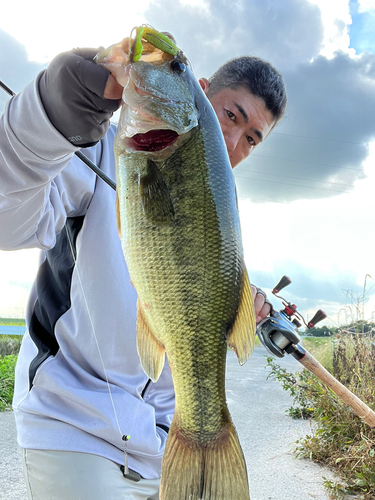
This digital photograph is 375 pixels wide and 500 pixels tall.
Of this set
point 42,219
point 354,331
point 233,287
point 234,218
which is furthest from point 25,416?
point 354,331

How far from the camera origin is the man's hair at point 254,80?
→ 2934 millimetres

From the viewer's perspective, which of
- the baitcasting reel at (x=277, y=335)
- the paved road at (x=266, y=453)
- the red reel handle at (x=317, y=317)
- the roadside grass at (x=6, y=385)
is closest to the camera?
the baitcasting reel at (x=277, y=335)

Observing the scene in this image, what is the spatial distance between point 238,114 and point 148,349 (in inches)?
79.9

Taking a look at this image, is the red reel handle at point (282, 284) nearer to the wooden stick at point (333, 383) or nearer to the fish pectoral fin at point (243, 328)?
the wooden stick at point (333, 383)

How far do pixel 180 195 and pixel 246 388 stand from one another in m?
8.96

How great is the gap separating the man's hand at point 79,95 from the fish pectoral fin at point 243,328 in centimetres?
70

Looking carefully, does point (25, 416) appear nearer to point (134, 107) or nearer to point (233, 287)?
point (233, 287)

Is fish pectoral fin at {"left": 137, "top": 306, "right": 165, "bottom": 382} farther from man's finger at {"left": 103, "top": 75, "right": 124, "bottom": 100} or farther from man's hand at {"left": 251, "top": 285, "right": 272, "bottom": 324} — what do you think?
man's hand at {"left": 251, "top": 285, "right": 272, "bottom": 324}

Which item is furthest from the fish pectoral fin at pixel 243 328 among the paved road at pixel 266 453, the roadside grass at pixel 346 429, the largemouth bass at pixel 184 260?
the paved road at pixel 266 453

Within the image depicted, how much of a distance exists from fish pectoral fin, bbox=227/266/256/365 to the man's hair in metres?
1.99

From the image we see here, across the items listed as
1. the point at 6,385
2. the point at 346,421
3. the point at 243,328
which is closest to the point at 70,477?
the point at 243,328

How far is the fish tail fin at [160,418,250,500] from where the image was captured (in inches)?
49.1

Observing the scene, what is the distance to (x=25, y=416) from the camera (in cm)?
187

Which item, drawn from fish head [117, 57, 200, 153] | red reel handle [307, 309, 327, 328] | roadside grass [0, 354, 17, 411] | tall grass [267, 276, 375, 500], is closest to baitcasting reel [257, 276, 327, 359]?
red reel handle [307, 309, 327, 328]
